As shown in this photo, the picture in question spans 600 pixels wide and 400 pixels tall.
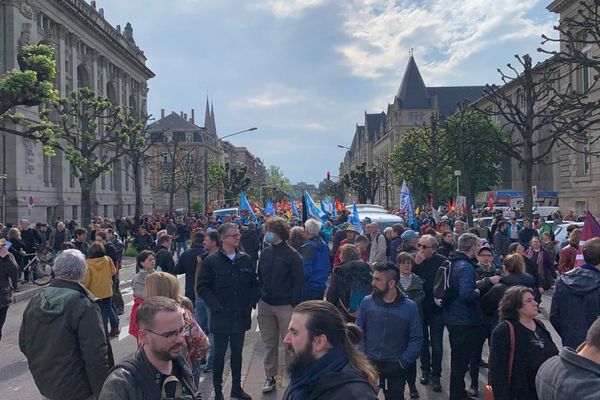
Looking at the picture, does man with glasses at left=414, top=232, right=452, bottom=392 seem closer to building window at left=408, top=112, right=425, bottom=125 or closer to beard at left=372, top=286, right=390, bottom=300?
beard at left=372, top=286, right=390, bottom=300

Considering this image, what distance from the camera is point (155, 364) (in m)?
2.81

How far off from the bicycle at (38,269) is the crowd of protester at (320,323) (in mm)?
9049

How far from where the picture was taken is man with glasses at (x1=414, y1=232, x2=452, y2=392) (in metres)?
6.82

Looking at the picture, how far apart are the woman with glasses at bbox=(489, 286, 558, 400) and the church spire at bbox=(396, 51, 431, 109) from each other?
10280 centimetres

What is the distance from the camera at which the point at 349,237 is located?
36.0ft

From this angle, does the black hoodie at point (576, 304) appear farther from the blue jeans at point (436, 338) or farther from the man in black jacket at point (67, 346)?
the man in black jacket at point (67, 346)

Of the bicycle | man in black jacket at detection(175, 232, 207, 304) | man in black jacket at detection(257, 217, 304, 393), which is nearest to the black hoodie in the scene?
man in black jacket at detection(257, 217, 304, 393)

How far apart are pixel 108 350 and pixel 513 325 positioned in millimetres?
2913

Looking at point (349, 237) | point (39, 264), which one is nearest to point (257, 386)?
point (349, 237)

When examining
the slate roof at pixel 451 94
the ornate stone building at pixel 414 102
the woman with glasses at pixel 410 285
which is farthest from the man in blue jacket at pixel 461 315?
the slate roof at pixel 451 94

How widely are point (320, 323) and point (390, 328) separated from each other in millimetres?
2335

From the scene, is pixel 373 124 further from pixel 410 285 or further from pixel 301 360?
pixel 301 360

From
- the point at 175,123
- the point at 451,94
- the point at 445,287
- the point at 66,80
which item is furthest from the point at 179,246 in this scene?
the point at 451,94

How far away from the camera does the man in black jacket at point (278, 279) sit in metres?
6.77
